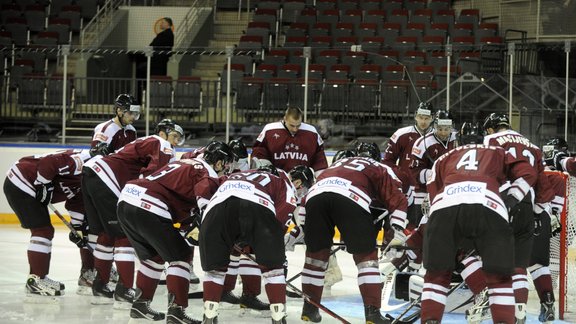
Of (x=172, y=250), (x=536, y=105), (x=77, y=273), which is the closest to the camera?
(x=172, y=250)

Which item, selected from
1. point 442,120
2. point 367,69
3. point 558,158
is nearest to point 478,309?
point 442,120

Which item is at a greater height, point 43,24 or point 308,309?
point 43,24

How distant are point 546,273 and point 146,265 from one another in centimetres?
236

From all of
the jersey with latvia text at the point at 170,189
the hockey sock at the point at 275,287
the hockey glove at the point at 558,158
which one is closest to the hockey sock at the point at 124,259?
the jersey with latvia text at the point at 170,189

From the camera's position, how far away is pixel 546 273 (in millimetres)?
6059

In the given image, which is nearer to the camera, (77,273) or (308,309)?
(308,309)

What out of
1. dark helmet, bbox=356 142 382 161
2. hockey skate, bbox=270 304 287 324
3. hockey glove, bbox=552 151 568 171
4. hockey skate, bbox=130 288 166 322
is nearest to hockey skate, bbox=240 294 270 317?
hockey skate, bbox=130 288 166 322

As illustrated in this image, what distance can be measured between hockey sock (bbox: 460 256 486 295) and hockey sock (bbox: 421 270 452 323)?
17.6 inches

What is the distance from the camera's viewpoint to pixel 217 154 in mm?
5465

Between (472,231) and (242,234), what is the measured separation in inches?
46.0

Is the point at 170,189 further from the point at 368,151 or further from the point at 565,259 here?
the point at 565,259

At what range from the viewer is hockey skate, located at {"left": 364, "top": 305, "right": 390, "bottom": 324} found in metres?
5.61

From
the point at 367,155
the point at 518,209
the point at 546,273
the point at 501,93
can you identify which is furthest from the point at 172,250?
→ the point at 501,93

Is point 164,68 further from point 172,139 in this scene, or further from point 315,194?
point 315,194
